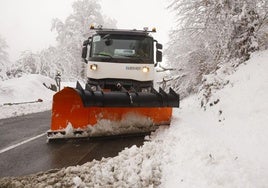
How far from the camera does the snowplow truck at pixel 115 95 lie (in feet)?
21.0

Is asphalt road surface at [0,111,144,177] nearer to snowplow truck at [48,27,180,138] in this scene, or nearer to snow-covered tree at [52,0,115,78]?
snowplow truck at [48,27,180,138]

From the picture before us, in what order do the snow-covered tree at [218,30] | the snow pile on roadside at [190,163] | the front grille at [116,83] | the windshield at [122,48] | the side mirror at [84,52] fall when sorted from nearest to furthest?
the snow pile on roadside at [190,163] < the front grille at [116,83] < the windshield at [122,48] < the side mirror at [84,52] < the snow-covered tree at [218,30]

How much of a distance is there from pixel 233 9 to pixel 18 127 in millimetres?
6952

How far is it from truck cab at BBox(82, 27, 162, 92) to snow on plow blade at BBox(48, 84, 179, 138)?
0.89 meters

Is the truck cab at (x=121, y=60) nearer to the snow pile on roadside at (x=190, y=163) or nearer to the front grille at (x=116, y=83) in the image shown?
the front grille at (x=116, y=83)

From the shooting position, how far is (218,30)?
10422mm

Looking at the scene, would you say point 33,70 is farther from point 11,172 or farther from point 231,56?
point 11,172

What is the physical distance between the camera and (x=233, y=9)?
31.1 feet

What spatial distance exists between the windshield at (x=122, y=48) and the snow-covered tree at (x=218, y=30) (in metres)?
2.74

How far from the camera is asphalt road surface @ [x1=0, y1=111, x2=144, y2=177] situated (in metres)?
4.60

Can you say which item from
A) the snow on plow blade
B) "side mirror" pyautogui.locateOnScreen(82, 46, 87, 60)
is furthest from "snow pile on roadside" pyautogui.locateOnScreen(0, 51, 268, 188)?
"side mirror" pyautogui.locateOnScreen(82, 46, 87, 60)

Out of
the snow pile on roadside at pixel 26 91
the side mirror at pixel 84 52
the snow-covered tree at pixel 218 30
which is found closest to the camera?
the side mirror at pixel 84 52

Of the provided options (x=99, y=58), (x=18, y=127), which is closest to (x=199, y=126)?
(x=99, y=58)

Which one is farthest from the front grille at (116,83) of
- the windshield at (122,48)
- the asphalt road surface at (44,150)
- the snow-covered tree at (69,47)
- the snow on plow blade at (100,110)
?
the snow-covered tree at (69,47)
